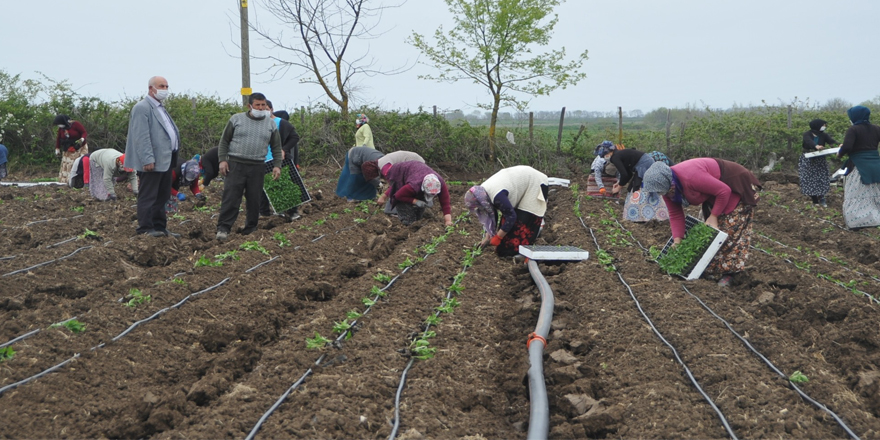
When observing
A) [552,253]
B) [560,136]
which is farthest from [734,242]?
[560,136]

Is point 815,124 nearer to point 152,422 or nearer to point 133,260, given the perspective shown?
point 133,260

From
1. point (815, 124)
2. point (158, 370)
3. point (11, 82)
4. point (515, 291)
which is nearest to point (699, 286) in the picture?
point (515, 291)

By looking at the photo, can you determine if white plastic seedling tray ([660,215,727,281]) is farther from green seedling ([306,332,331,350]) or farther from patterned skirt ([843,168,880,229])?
patterned skirt ([843,168,880,229])

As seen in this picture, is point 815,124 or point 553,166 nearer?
point 815,124

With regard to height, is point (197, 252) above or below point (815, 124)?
below

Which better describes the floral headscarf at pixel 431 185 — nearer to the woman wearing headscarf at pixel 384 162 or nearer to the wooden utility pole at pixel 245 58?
the woman wearing headscarf at pixel 384 162

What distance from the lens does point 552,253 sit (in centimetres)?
677

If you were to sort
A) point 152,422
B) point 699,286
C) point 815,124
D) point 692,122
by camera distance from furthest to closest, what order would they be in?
point 692,122
point 815,124
point 699,286
point 152,422

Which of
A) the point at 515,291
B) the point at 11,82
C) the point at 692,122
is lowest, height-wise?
the point at 515,291

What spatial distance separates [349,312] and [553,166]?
44.7 ft

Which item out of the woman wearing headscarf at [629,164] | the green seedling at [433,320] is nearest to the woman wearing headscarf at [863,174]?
the woman wearing headscarf at [629,164]

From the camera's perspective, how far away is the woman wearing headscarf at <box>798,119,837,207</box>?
1137 cm

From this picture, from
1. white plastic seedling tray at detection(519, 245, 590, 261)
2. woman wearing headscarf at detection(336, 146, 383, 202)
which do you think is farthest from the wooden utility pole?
white plastic seedling tray at detection(519, 245, 590, 261)

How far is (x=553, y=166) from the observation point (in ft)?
58.5
